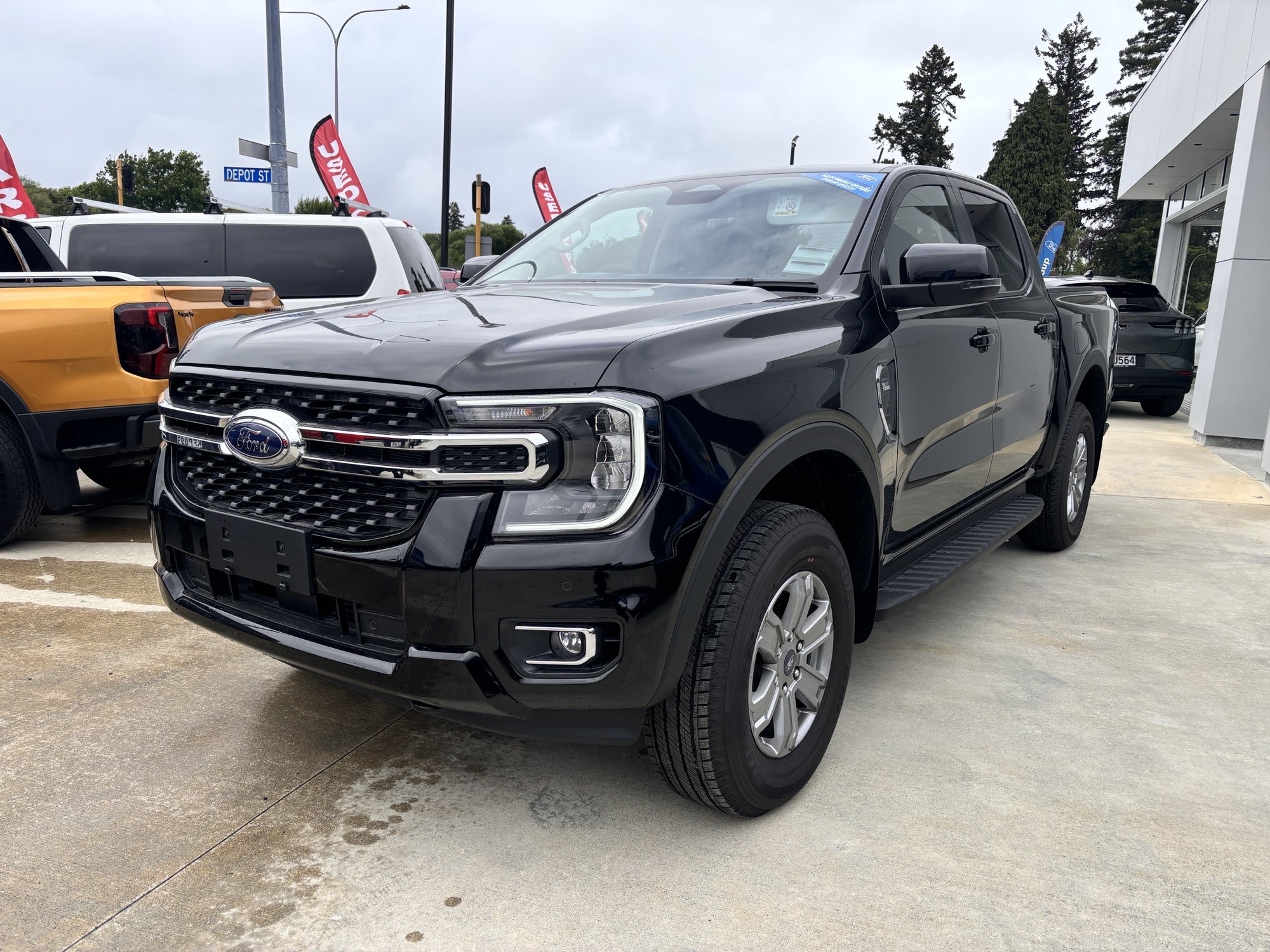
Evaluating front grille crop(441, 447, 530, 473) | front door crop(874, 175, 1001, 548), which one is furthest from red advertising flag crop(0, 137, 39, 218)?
front grille crop(441, 447, 530, 473)

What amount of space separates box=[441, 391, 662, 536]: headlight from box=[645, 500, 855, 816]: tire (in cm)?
36

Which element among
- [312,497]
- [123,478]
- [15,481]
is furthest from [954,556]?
[123,478]

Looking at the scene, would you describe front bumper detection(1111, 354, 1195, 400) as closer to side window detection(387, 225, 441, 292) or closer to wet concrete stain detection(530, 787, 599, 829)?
side window detection(387, 225, 441, 292)

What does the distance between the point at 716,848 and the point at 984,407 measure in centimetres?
206

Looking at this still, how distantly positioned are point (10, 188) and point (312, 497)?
409 inches

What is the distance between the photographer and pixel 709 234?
132 inches

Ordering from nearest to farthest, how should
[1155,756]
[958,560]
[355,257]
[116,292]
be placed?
[1155,756]
[958,560]
[116,292]
[355,257]

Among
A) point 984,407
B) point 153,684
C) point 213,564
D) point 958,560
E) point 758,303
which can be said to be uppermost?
point 758,303

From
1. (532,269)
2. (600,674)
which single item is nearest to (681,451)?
(600,674)

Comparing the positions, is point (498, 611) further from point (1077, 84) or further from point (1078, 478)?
point (1077, 84)

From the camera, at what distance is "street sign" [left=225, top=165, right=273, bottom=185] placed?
12.3 m

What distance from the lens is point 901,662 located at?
11.8ft

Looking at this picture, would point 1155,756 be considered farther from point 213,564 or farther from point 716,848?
point 213,564

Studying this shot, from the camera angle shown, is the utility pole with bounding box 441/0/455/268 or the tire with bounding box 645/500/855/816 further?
the utility pole with bounding box 441/0/455/268
